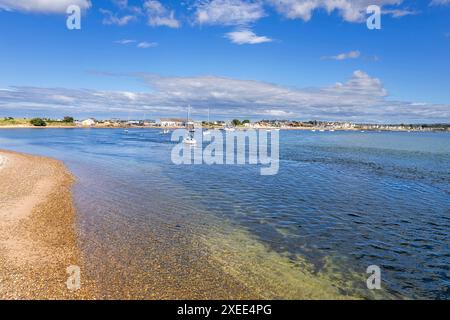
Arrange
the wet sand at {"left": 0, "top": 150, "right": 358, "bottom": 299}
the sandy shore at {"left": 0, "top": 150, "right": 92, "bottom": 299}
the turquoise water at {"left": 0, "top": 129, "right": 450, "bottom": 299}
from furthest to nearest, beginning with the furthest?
the turquoise water at {"left": 0, "top": 129, "right": 450, "bottom": 299} < the wet sand at {"left": 0, "top": 150, "right": 358, "bottom": 299} < the sandy shore at {"left": 0, "top": 150, "right": 92, "bottom": 299}

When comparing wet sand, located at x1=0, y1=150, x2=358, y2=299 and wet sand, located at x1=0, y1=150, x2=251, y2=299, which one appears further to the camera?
wet sand, located at x1=0, y1=150, x2=358, y2=299

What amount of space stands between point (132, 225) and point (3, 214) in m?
6.65

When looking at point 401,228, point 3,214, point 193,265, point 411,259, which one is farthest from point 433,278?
point 3,214

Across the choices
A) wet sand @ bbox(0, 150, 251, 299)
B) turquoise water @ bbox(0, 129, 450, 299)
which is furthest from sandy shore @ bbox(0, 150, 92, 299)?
turquoise water @ bbox(0, 129, 450, 299)

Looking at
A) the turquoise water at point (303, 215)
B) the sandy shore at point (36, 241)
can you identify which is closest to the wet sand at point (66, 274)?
the sandy shore at point (36, 241)

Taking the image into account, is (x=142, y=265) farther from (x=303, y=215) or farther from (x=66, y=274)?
(x=303, y=215)

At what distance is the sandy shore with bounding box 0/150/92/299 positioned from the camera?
31.1 ft

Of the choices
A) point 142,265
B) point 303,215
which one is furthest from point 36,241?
point 303,215

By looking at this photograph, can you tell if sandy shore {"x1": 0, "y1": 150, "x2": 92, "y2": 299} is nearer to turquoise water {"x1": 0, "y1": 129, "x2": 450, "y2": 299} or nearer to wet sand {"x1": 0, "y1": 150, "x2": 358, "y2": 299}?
wet sand {"x1": 0, "y1": 150, "x2": 358, "y2": 299}

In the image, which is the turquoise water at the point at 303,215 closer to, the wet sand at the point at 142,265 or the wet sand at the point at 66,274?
the wet sand at the point at 142,265

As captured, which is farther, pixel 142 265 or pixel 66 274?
pixel 142 265

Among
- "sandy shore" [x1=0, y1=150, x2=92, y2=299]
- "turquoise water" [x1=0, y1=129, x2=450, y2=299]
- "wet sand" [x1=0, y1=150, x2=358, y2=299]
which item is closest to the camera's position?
"sandy shore" [x1=0, y1=150, x2=92, y2=299]

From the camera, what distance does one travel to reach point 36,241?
13062mm
